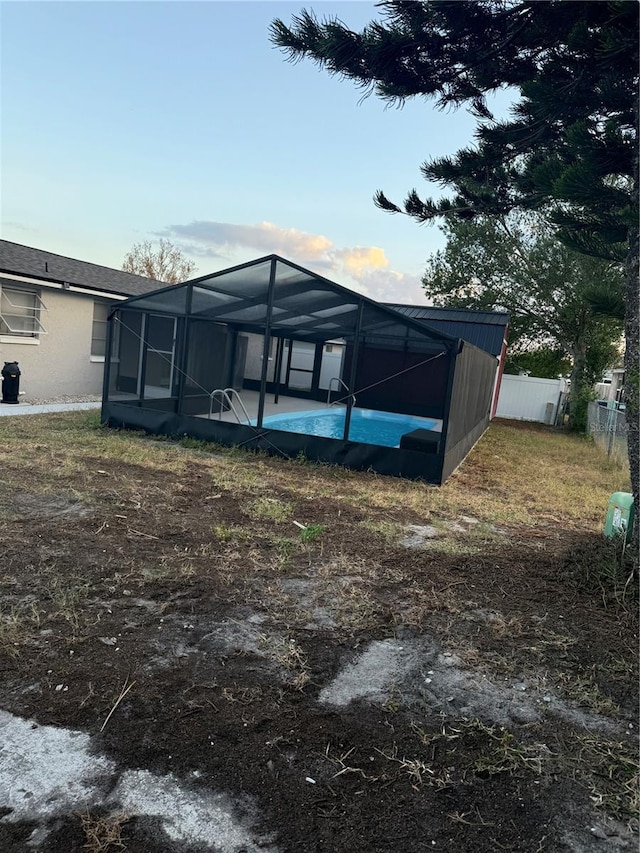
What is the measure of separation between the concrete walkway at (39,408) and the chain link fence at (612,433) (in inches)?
441

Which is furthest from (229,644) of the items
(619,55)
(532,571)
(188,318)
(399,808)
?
(188,318)

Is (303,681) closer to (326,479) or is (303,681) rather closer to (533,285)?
(326,479)

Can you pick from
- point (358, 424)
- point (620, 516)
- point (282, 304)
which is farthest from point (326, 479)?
point (358, 424)

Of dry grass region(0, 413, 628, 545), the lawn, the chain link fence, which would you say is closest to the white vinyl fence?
the chain link fence

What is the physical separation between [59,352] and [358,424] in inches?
308

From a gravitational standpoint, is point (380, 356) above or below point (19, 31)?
below

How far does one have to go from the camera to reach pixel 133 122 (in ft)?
37.3

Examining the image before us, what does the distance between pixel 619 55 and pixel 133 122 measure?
10365 millimetres

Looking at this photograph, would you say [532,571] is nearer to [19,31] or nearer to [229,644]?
[229,644]

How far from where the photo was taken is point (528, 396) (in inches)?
938

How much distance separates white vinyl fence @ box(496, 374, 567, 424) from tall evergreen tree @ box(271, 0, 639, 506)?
65.1ft

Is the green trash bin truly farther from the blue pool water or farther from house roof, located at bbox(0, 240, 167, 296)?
house roof, located at bbox(0, 240, 167, 296)

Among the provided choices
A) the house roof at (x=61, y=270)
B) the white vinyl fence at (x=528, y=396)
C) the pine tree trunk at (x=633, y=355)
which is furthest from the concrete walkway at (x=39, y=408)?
the white vinyl fence at (x=528, y=396)

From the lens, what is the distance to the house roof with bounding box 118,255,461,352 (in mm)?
8602
